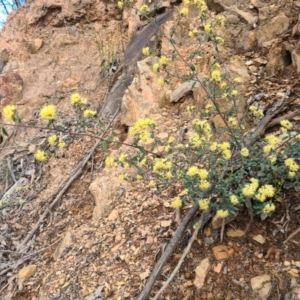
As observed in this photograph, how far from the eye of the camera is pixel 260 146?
2.44m

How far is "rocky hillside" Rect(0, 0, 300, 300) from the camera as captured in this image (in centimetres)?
224

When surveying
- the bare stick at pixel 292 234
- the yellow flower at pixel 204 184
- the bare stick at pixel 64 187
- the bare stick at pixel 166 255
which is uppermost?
the yellow flower at pixel 204 184

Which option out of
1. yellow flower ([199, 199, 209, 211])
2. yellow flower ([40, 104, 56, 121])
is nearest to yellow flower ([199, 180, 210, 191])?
yellow flower ([199, 199, 209, 211])

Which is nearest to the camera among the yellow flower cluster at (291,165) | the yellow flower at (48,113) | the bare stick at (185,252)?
the yellow flower at (48,113)

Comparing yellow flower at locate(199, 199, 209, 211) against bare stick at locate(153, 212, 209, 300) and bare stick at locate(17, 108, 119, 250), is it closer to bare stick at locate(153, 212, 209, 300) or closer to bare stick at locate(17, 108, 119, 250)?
bare stick at locate(153, 212, 209, 300)

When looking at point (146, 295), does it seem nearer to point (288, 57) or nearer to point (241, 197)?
point (241, 197)

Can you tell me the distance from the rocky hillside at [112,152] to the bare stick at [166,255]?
0.35 feet

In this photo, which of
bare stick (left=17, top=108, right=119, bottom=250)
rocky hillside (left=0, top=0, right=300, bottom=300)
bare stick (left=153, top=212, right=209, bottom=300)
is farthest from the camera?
bare stick (left=17, top=108, right=119, bottom=250)

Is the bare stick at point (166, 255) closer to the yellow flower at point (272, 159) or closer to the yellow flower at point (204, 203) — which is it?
the yellow flower at point (204, 203)

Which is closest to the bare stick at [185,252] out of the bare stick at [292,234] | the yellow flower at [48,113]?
the bare stick at [292,234]

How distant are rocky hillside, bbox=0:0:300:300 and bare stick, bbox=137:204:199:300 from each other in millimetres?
106

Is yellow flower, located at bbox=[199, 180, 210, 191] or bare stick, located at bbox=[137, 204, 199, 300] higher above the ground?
yellow flower, located at bbox=[199, 180, 210, 191]

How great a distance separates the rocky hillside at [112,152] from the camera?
7.34 feet

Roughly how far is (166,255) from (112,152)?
185 centimetres
